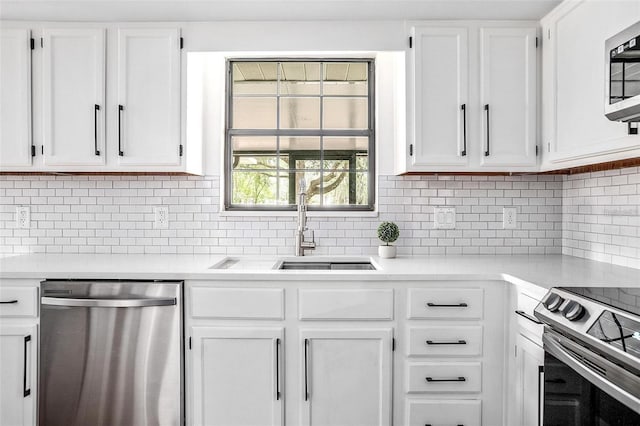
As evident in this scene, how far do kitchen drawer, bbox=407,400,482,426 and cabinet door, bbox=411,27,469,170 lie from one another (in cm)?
118

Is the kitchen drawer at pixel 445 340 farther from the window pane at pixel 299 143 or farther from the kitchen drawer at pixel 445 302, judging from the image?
the window pane at pixel 299 143

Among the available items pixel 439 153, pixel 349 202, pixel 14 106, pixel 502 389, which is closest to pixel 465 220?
pixel 439 153

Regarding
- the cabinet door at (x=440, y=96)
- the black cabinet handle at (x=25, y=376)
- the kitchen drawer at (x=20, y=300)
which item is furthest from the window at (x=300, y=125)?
the black cabinet handle at (x=25, y=376)

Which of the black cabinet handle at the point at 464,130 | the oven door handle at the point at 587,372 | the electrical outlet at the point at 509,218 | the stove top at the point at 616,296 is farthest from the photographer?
the electrical outlet at the point at 509,218

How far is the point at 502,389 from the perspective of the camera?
6.47 ft

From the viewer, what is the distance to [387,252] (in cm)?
247

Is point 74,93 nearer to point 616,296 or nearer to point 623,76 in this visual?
point 623,76

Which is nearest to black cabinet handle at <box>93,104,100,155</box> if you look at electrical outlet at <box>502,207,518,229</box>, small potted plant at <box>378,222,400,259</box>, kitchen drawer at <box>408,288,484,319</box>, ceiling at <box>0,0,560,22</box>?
ceiling at <box>0,0,560,22</box>

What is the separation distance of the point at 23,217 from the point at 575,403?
117 inches

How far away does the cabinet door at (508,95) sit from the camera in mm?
2289

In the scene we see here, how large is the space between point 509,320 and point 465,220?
0.83 m

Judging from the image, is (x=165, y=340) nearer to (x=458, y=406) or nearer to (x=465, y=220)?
(x=458, y=406)

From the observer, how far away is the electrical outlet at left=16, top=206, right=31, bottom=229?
2.64 meters

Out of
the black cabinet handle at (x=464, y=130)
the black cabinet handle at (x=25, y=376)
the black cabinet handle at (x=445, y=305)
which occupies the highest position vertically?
the black cabinet handle at (x=464, y=130)
